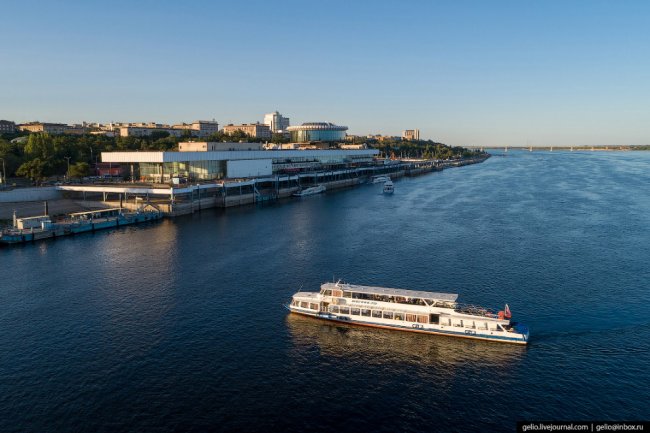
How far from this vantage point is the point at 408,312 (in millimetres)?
42531

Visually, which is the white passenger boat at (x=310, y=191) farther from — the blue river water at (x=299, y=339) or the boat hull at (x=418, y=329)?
the boat hull at (x=418, y=329)

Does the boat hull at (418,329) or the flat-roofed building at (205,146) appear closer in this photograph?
the boat hull at (418,329)

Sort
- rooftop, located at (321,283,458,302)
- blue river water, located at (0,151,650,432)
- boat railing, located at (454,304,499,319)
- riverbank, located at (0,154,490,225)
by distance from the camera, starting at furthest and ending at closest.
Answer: riverbank, located at (0,154,490,225)
rooftop, located at (321,283,458,302)
boat railing, located at (454,304,499,319)
blue river water, located at (0,151,650,432)

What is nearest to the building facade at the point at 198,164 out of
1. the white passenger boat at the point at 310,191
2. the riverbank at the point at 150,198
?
the riverbank at the point at 150,198

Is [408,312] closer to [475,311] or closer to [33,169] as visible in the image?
[475,311]

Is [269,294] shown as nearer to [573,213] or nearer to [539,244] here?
[539,244]

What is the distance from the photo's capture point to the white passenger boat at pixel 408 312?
4025 centimetres

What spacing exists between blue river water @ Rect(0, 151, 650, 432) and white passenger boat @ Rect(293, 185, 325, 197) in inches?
2437

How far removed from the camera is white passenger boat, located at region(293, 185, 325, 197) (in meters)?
142

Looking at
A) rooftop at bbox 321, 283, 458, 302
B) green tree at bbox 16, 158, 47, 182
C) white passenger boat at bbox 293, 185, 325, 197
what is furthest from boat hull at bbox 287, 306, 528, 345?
white passenger boat at bbox 293, 185, 325, 197

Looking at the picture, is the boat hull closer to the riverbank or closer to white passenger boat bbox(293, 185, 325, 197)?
the riverbank

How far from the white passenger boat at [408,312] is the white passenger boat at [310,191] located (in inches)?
3767

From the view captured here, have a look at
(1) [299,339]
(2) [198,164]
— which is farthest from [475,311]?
(2) [198,164]

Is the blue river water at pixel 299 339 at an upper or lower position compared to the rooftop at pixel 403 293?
lower
